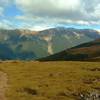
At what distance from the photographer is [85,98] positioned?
42094mm

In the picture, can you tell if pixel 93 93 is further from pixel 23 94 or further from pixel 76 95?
pixel 23 94

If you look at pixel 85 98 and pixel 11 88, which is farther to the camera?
pixel 11 88

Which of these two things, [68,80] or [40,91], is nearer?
[40,91]

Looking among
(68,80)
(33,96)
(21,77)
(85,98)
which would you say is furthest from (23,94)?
(21,77)

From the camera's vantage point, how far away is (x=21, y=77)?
66.2 metres

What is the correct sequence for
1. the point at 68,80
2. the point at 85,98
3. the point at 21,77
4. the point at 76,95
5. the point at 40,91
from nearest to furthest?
the point at 85,98 < the point at 76,95 < the point at 40,91 < the point at 68,80 < the point at 21,77

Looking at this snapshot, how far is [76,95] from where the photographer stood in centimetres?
4612

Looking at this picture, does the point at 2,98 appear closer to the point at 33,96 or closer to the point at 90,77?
the point at 33,96

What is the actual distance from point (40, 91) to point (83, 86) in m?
7.65

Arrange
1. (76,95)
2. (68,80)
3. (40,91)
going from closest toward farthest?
(76,95), (40,91), (68,80)

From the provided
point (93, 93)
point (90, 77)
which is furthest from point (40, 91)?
point (90, 77)

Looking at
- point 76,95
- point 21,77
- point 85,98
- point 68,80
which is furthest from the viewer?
point 21,77

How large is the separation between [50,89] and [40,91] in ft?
6.70

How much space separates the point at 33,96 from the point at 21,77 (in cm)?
1998
